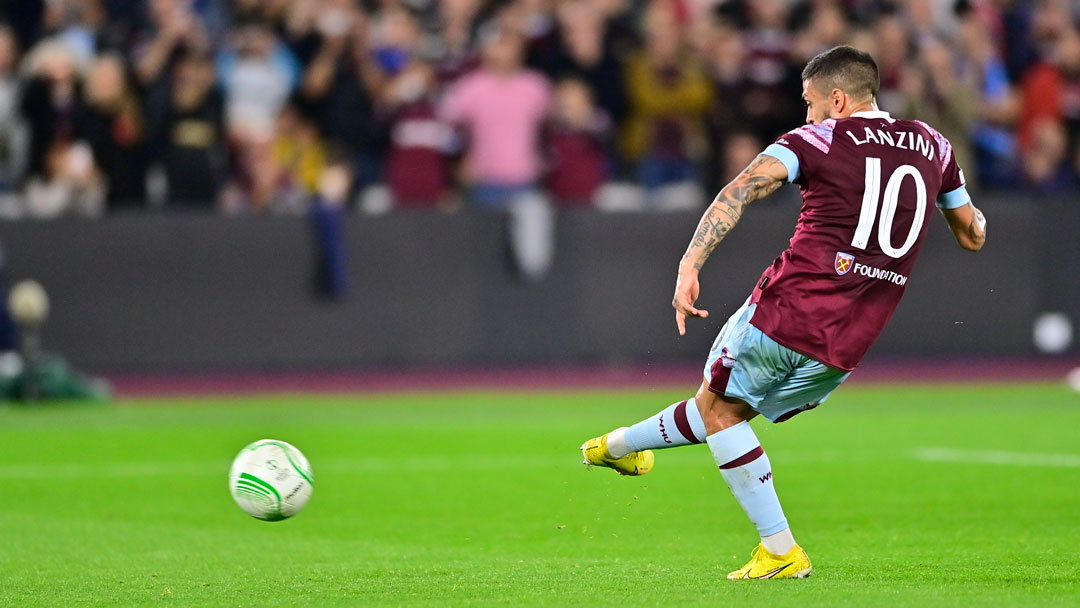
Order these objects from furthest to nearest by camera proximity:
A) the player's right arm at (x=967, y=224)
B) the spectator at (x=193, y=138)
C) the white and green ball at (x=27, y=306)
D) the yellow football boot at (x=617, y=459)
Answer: the spectator at (x=193, y=138) → the white and green ball at (x=27, y=306) → the yellow football boot at (x=617, y=459) → the player's right arm at (x=967, y=224)

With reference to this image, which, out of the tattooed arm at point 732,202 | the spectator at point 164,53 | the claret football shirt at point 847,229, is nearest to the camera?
the tattooed arm at point 732,202

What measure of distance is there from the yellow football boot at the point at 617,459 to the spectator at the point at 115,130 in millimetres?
11229

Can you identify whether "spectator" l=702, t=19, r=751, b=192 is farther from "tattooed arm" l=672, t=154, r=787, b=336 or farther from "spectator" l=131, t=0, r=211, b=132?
"tattooed arm" l=672, t=154, r=787, b=336

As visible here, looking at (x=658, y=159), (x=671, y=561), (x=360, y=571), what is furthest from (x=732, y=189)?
(x=658, y=159)

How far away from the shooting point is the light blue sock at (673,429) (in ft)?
22.2

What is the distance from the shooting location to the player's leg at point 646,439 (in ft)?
22.3

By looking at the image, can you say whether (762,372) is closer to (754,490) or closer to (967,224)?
(754,490)

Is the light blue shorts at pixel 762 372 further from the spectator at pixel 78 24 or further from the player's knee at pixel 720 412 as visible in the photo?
the spectator at pixel 78 24

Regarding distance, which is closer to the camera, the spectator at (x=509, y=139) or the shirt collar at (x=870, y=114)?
the shirt collar at (x=870, y=114)

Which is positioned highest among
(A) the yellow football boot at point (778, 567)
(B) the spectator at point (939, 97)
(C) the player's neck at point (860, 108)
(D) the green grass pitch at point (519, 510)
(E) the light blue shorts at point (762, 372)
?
(B) the spectator at point (939, 97)

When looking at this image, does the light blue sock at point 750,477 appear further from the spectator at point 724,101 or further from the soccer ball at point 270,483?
the spectator at point 724,101

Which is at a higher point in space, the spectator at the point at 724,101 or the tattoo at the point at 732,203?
the spectator at the point at 724,101

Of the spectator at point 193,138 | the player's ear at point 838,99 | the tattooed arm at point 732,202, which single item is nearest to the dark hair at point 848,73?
the player's ear at point 838,99

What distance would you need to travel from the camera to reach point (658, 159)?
18.3 m
